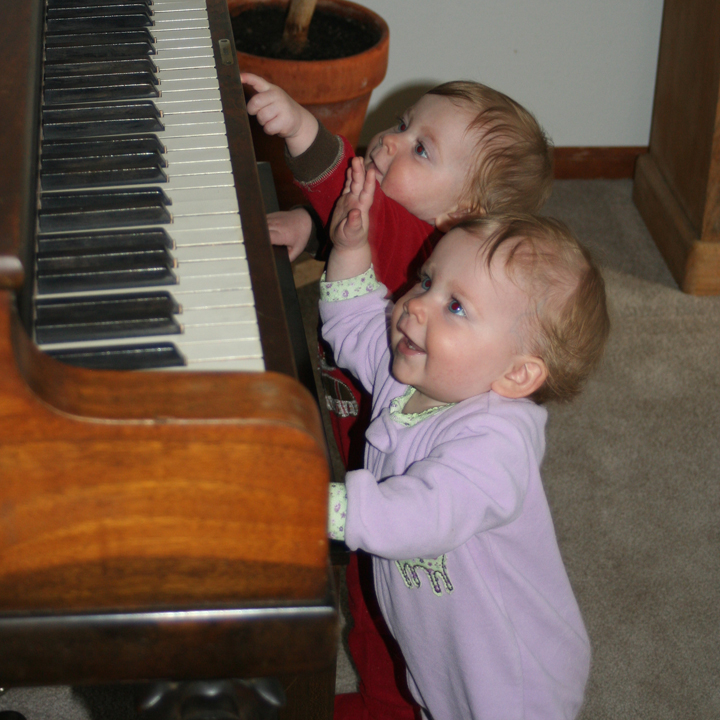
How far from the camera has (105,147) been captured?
90cm

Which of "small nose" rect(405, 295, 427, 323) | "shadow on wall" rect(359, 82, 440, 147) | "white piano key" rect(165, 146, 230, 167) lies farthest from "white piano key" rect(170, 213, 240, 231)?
"shadow on wall" rect(359, 82, 440, 147)

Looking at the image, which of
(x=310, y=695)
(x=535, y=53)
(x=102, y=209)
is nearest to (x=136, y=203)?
(x=102, y=209)

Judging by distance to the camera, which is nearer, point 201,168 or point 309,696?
point 201,168

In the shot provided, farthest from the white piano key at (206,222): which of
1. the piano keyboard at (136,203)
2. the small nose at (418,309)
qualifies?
the small nose at (418,309)

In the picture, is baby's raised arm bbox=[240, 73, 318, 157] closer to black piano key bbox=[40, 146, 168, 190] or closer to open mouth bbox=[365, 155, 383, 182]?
open mouth bbox=[365, 155, 383, 182]

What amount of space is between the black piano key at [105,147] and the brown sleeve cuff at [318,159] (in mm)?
334

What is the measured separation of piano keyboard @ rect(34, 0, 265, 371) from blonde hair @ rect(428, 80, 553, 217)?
0.39 metres

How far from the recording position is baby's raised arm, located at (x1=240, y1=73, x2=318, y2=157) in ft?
Answer: 3.96

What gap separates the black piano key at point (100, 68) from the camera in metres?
1.01

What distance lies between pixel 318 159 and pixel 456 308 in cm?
39

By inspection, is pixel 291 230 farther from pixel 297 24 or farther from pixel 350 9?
pixel 350 9

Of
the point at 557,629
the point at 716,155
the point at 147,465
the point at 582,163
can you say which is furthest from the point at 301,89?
the point at 147,465

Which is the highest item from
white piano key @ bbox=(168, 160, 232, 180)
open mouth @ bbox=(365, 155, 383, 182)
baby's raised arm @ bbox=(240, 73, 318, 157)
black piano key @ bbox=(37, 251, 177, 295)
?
white piano key @ bbox=(168, 160, 232, 180)

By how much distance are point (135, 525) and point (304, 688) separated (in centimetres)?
66
